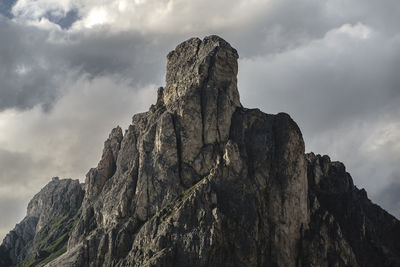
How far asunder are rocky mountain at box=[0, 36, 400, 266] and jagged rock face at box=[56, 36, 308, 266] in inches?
15.3

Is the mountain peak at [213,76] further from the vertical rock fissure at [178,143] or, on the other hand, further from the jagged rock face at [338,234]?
the jagged rock face at [338,234]

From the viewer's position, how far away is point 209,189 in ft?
518

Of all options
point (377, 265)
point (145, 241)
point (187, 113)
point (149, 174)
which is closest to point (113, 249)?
point (145, 241)

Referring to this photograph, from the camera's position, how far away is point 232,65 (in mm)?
199000

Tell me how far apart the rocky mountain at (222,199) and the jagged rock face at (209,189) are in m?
0.39

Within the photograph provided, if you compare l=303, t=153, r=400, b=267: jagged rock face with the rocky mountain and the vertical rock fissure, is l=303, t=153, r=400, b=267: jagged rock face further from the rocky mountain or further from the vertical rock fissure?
the vertical rock fissure

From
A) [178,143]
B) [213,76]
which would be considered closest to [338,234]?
[178,143]

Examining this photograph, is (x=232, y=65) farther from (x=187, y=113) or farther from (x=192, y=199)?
(x=192, y=199)

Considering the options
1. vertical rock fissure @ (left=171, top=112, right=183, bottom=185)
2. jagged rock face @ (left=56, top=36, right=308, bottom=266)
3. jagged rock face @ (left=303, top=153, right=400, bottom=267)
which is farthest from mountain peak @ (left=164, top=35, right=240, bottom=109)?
jagged rock face @ (left=303, top=153, right=400, bottom=267)

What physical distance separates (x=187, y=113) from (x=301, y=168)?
54786 millimetres

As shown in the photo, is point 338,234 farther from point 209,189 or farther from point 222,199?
point 209,189

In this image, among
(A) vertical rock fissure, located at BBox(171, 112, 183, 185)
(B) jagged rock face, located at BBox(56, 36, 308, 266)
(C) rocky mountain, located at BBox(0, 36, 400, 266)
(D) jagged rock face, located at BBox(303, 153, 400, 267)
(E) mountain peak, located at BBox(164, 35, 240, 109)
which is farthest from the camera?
(E) mountain peak, located at BBox(164, 35, 240, 109)

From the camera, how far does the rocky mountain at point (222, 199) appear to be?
150 meters

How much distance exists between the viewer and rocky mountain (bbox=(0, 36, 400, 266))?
150 metres
